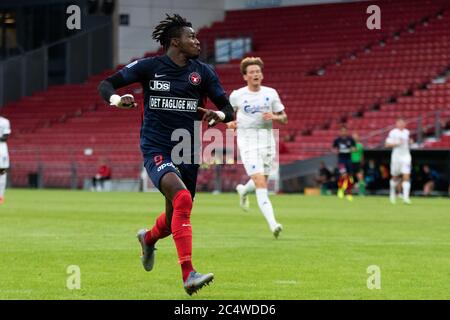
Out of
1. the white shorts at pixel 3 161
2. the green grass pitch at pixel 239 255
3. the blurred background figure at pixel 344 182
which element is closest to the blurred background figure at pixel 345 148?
the blurred background figure at pixel 344 182

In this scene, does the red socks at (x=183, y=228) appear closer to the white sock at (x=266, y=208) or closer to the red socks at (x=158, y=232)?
the red socks at (x=158, y=232)

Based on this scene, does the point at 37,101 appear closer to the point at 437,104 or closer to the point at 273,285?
the point at 437,104

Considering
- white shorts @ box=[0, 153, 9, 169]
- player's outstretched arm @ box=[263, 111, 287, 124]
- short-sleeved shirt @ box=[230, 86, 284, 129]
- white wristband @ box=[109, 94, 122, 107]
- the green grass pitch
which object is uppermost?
short-sleeved shirt @ box=[230, 86, 284, 129]

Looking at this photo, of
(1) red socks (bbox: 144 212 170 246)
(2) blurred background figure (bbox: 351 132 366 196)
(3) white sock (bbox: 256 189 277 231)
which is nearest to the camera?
(1) red socks (bbox: 144 212 170 246)

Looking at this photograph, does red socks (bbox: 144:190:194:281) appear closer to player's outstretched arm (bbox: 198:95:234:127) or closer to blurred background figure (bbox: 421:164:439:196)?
player's outstretched arm (bbox: 198:95:234:127)

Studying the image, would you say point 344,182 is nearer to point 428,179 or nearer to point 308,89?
point 428,179

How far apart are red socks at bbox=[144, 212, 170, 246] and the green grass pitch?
0.35 metres

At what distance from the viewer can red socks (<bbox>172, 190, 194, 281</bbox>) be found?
9.55 metres

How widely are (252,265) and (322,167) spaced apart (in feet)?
85.7

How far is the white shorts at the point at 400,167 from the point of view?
101 ft

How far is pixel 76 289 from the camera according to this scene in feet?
31.9

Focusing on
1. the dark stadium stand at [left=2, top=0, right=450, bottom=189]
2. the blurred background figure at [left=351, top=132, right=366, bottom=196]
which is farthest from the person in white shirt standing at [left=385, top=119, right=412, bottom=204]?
the dark stadium stand at [left=2, top=0, right=450, bottom=189]

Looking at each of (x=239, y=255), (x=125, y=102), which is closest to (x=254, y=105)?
(x=239, y=255)
